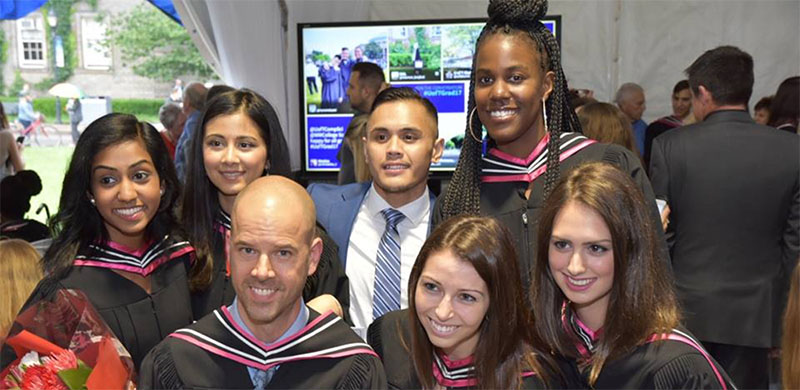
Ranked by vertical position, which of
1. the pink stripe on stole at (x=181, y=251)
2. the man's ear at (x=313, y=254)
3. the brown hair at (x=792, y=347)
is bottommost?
the brown hair at (x=792, y=347)

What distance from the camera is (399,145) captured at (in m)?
2.55

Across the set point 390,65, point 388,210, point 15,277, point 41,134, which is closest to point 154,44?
point 41,134

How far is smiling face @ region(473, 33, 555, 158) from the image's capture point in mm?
2332

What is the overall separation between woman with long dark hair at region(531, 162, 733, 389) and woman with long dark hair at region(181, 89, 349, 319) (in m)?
0.77

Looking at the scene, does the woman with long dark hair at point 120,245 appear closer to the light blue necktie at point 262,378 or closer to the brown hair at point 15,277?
the brown hair at point 15,277

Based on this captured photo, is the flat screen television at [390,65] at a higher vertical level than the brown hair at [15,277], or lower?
higher

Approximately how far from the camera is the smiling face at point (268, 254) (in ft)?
6.42

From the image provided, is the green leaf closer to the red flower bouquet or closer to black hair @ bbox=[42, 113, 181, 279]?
the red flower bouquet

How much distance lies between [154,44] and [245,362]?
18.8 ft

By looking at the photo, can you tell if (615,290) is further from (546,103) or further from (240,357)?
(240,357)

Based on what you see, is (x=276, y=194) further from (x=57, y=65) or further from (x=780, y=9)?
(x=780, y=9)

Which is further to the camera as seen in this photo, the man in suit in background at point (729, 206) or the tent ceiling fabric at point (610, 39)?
the tent ceiling fabric at point (610, 39)

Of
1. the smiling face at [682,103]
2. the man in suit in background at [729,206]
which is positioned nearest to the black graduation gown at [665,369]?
the man in suit in background at [729,206]

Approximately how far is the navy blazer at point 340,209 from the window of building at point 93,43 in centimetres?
488
